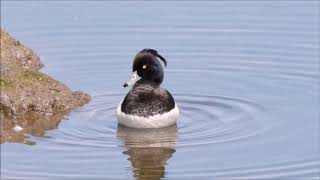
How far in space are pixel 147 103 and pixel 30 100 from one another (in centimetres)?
194

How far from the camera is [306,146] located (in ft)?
51.8

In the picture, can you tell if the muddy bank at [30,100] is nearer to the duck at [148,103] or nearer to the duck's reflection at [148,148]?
the duck at [148,103]

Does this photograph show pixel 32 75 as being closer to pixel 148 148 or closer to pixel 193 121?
pixel 193 121

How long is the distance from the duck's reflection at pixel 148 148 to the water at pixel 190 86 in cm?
2

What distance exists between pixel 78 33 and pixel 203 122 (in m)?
7.01

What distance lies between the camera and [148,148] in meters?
16.0

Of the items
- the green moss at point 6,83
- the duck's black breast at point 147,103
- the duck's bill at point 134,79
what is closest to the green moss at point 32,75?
the green moss at point 6,83

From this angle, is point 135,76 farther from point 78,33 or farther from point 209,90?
point 78,33

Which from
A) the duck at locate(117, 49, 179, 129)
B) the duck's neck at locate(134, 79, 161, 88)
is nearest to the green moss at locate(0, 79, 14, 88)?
the duck at locate(117, 49, 179, 129)

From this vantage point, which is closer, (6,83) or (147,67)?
(147,67)

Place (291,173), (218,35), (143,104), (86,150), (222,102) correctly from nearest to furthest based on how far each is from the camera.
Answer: (291,173), (86,150), (143,104), (222,102), (218,35)

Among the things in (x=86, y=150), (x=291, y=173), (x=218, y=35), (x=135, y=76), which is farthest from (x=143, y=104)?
(x=218, y=35)

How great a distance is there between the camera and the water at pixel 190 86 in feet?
49.0

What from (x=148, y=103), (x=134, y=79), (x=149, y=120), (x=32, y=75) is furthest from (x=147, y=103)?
(x=32, y=75)
